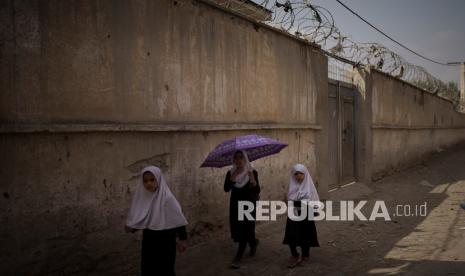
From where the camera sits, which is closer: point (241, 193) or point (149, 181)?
point (149, 181)

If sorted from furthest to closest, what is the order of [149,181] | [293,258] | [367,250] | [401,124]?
[401,124]
[367,250]
[293,258]
[149,181]

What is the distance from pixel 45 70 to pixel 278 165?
4.27m

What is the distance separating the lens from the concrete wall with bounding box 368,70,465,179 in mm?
11344

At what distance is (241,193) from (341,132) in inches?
214

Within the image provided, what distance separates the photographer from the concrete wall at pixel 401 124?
11.3m

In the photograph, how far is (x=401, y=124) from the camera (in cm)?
1372

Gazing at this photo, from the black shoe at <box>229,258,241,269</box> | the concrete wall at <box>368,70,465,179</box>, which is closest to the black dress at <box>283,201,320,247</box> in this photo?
the black shoe at <box>229,258,241,269</box>

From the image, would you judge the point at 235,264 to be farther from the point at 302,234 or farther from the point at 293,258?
the point at 302,234

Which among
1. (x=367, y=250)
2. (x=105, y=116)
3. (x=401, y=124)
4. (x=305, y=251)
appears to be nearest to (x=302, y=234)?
(x=305, y=251)

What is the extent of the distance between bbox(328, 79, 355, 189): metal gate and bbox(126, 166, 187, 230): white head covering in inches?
239

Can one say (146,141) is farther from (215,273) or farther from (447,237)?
(447,237)

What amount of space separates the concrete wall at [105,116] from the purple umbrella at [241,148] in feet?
1.71

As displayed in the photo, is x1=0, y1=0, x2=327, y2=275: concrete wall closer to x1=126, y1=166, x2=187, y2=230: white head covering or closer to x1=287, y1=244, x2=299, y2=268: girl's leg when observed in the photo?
x1=126, y1=166, x2=187, y2=230: white head covering

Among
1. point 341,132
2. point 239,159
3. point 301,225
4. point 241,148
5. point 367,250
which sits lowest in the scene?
point 367,250
